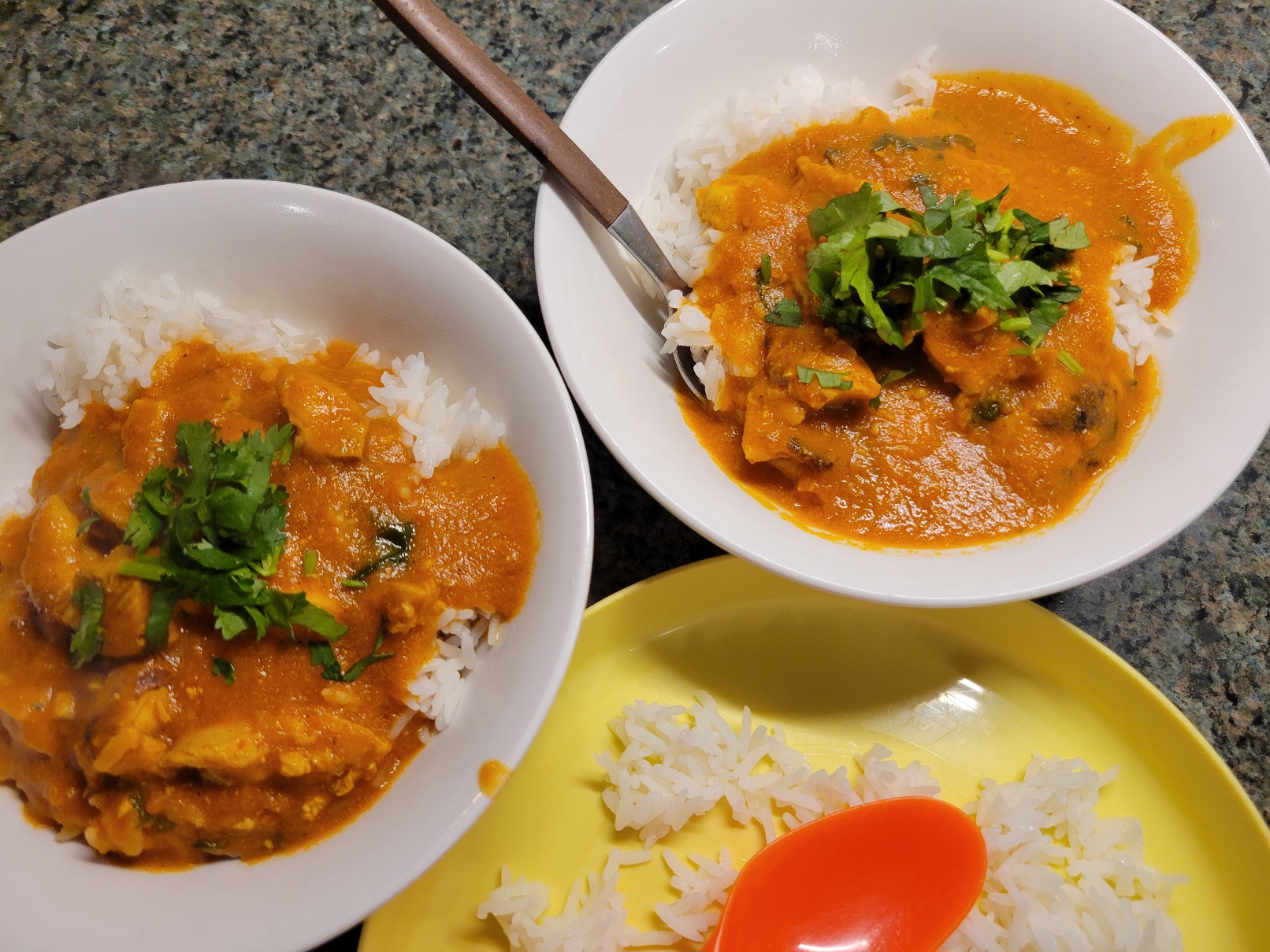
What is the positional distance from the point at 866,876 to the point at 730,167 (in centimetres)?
193

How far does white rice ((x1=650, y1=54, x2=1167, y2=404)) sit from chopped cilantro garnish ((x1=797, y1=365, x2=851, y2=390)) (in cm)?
23

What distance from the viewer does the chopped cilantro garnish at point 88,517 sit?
1833mm

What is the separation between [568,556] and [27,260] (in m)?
1.41

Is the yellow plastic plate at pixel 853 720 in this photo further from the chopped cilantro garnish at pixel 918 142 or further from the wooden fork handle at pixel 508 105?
the chopped cilantro garnish at pixel 918 142

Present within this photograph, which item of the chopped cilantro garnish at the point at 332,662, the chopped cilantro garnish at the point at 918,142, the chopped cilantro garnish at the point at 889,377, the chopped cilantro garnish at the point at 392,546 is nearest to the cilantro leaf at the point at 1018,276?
the chopped cilantro garnish at the point at 889,377

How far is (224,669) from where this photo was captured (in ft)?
5.78

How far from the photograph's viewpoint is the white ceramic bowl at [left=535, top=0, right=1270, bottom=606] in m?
1.89

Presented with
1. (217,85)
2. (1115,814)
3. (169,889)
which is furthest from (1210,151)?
(169,889)

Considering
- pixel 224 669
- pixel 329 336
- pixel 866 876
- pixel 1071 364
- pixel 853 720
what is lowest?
pixel 866 876

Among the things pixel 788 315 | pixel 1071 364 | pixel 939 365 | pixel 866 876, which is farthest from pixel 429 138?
pixel 866 876

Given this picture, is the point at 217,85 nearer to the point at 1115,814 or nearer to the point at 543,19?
the point at 543,19

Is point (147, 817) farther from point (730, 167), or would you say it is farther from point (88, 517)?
point (730, 167)

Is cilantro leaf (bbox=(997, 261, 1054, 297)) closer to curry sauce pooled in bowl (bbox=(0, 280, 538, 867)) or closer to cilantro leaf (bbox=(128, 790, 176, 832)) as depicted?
curry sauce pooled in bowl (bbox=(0, 280, 538, 867))

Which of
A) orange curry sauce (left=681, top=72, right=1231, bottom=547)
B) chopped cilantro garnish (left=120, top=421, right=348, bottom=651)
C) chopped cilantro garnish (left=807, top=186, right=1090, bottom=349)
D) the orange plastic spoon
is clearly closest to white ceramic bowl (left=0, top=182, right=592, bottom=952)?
chopped cilantro garnish (left=120, top=421, right=348, bottom=651)
